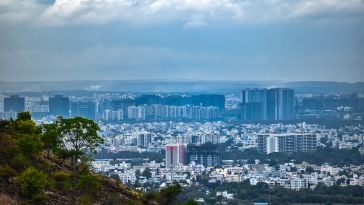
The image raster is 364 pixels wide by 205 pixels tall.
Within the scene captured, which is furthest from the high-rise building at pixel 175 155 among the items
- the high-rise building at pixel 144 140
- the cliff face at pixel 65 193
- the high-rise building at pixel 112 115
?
the cliff face at pixel 65 193

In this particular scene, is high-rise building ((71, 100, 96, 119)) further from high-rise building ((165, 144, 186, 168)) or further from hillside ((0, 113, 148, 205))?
hillside ((0, 113, 148, 205))

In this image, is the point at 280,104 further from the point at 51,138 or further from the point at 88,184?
the point at 88,184

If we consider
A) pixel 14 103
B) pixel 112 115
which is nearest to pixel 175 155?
pixel 14 103

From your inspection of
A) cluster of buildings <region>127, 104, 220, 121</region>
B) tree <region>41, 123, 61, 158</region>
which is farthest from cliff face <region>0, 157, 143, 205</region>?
cluster of buildings <region>127, 104, 220, 121</region>

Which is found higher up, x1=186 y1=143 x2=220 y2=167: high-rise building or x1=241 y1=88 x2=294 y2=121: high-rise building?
x1=241 y1=88 x2=294 y2=121: high-rise building

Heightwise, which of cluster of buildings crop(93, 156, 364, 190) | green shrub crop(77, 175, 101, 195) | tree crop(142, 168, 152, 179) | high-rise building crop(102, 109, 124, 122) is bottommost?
cluster of buildings crop(93, 156, 364, 190)

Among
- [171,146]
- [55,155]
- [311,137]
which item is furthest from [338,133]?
[55,155]
